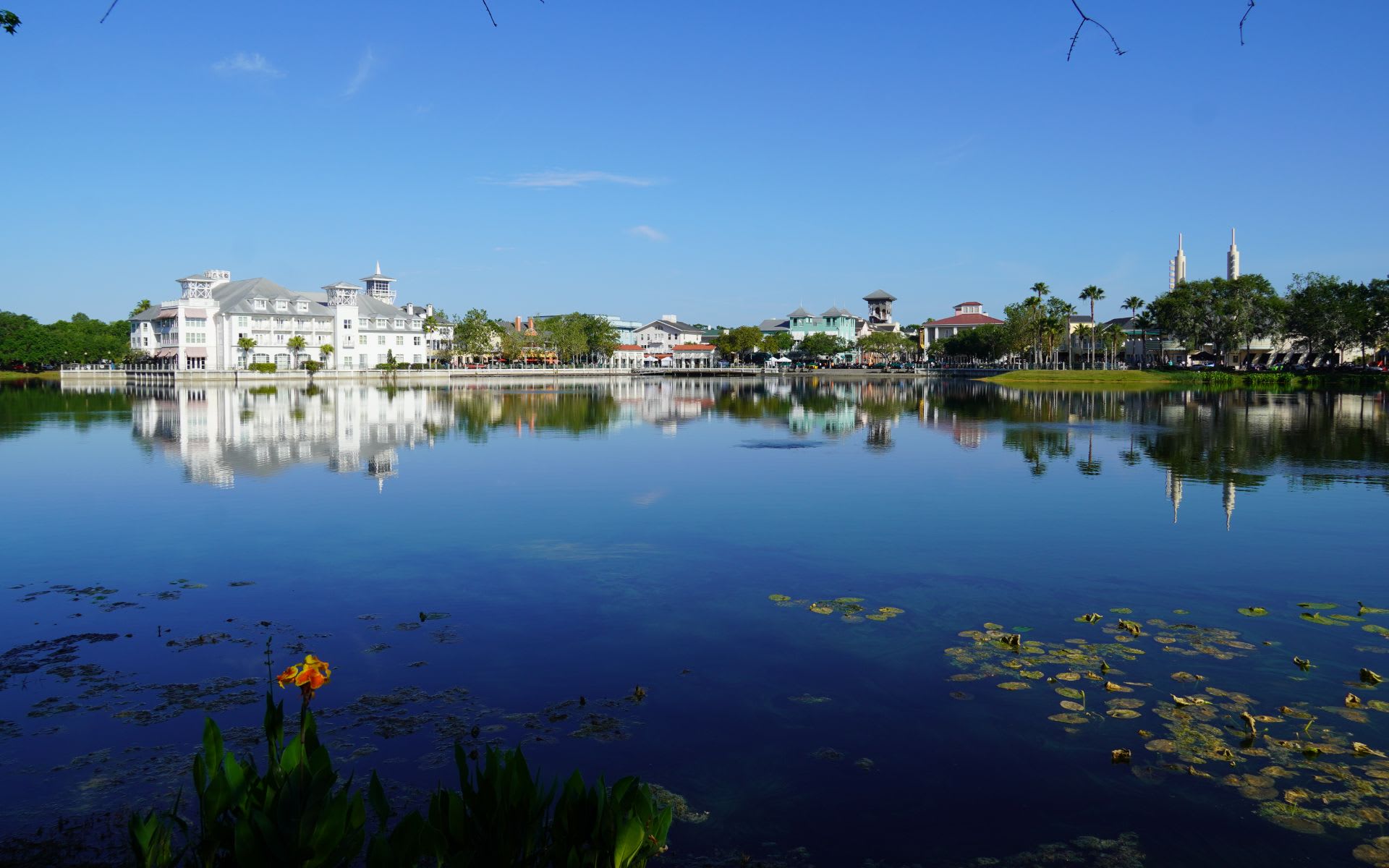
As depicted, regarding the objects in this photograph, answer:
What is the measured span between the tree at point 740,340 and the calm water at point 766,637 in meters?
138

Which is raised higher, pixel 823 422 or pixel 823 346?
pixel 823 346

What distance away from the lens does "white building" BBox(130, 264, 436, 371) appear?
125 m

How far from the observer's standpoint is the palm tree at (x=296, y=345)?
12719 cm

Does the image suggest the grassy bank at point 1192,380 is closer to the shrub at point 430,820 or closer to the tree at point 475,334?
the tree at point 475,334

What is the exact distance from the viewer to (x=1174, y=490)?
76.5 ft

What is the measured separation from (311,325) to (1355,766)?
139352mm

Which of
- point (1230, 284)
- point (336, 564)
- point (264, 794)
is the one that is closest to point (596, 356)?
point (1230, 284)

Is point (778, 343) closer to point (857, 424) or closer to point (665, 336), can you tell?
point (665, 336)

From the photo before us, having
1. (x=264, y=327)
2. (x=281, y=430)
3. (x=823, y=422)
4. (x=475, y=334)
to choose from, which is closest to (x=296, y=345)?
(x=264, y=327)

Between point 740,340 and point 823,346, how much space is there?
1807cm

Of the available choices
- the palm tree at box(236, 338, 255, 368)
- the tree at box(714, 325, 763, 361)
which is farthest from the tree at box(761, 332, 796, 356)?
the palm tree at box(236, 338, 255, 368)

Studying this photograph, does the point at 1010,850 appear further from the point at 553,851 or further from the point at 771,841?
the point at 553,851

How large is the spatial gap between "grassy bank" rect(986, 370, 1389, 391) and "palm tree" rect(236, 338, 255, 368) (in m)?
94.2

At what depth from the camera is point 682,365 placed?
185625 millimetres
